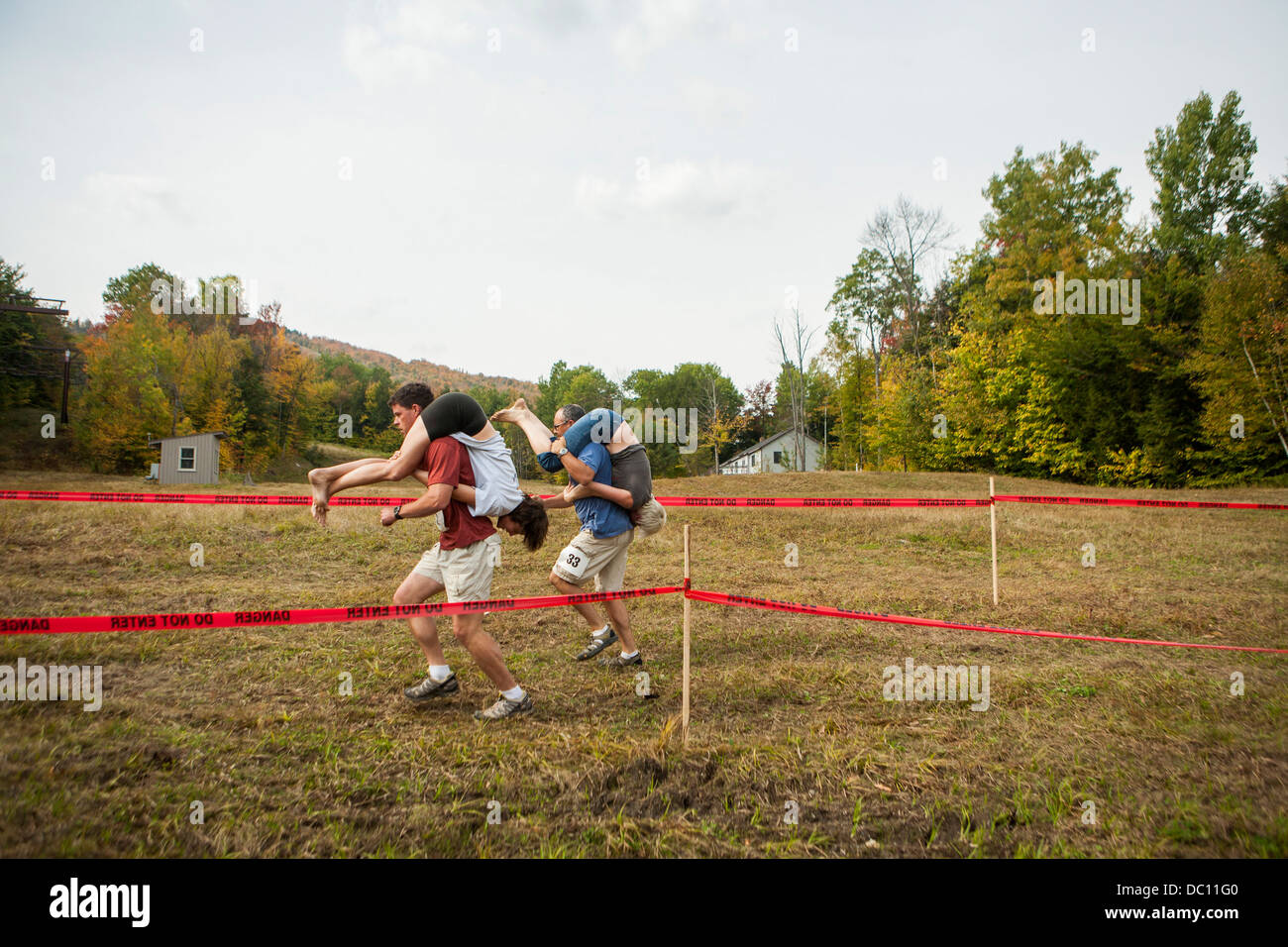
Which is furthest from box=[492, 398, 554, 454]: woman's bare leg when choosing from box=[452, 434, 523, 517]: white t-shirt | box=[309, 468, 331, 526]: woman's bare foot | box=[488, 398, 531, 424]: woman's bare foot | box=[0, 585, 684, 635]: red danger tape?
box=[0, 585, 684, 635]: red danger tape

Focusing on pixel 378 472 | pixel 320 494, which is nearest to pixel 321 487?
pixel 320 494

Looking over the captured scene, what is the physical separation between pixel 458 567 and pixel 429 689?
106cm

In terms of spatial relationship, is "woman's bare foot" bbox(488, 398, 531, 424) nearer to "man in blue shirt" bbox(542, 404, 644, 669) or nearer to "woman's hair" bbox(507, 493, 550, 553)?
"man in blue shirt" bbox(542, 404, 644, 669)

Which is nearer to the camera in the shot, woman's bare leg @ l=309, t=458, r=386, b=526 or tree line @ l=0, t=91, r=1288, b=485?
woman's bare leg @ l=309, t=458, r=386, b=526

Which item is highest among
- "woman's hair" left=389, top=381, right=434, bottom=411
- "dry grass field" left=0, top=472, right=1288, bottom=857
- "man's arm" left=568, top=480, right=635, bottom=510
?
"woman's hair" left=389, top=381, right=434, bottom=411

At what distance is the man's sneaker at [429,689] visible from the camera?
4527 millimetres

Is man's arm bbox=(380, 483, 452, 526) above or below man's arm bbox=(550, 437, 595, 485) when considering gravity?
below

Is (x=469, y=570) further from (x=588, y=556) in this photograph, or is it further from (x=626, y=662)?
(x=626, y=662)

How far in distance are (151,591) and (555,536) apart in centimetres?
772

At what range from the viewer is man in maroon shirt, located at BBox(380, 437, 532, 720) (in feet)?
13.1

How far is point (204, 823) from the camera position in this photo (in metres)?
2.74

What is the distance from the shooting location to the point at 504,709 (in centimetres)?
423
